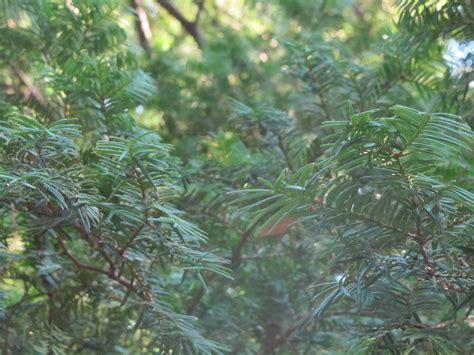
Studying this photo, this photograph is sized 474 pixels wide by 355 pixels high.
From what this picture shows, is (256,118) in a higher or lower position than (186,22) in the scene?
higher

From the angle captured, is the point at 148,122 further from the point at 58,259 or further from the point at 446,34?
the point at 446,34

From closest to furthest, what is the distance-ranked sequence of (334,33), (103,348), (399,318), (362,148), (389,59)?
1. (362,148)
2. (399,318)
3. (103,348)
4. (389,59)
5. (334,33)

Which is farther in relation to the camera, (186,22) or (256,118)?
(186,22)

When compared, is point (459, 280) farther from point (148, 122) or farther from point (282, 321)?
point (148, 122)

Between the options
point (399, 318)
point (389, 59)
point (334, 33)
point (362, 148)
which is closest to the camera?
point (362, 148)

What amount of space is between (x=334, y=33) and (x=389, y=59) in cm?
98

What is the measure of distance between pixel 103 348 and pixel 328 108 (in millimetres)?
701

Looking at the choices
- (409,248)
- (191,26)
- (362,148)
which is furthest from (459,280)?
(191,26)

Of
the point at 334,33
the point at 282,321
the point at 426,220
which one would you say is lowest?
the point at 282,321

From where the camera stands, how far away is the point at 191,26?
7.99 ft

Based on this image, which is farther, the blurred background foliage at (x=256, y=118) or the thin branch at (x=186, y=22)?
the thin branch at (x=186, y=22)

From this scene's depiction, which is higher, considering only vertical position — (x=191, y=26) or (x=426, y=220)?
(x=426, y=220)

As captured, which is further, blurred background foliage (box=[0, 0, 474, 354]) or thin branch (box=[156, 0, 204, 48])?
thin branch (box=[156, 0, 204, 48])

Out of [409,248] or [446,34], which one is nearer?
[409,248]
